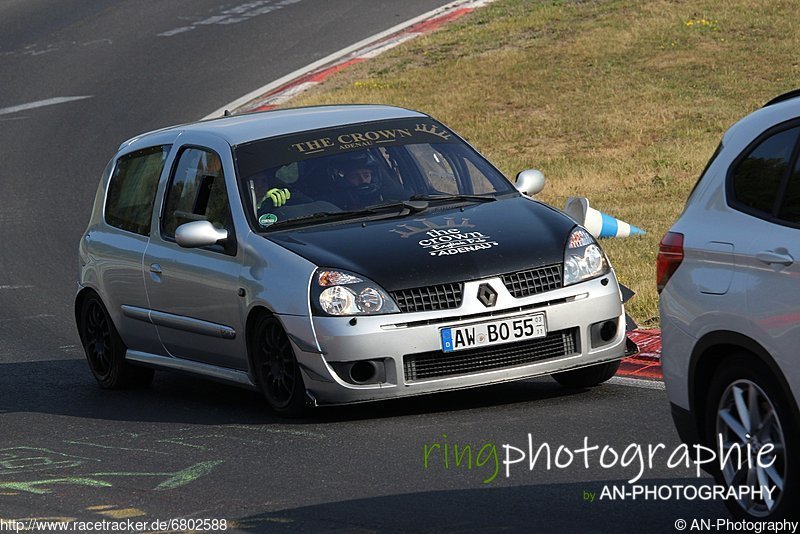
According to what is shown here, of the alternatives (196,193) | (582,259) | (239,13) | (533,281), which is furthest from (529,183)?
(239,13)

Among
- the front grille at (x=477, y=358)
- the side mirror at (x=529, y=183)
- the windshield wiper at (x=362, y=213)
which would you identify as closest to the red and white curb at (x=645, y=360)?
the front grille at (x=477, y=358)

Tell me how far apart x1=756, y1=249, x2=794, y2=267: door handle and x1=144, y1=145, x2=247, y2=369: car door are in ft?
13.7

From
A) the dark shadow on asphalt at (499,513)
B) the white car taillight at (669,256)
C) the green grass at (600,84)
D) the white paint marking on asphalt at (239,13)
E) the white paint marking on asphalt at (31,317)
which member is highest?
the white car taillight at (669,256)

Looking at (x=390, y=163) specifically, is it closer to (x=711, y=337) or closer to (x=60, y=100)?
(x=711, y=337)

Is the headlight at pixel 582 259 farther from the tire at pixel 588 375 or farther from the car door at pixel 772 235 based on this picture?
the car door at pixel 772 235

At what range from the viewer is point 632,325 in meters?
10.3

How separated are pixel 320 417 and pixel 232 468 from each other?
1210 millimetres

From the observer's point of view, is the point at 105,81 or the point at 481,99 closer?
the point at 481,99

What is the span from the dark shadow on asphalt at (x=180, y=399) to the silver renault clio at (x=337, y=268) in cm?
18

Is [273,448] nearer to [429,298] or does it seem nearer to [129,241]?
[429,298]

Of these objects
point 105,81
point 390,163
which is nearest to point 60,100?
point 105,81

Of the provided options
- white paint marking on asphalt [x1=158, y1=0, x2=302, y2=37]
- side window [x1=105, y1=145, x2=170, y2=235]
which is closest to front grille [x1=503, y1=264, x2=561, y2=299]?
side window [x1=105, y1=145, x2=170, y2=235]

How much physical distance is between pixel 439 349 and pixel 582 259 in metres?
1.03

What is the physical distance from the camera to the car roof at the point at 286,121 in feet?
33.8
